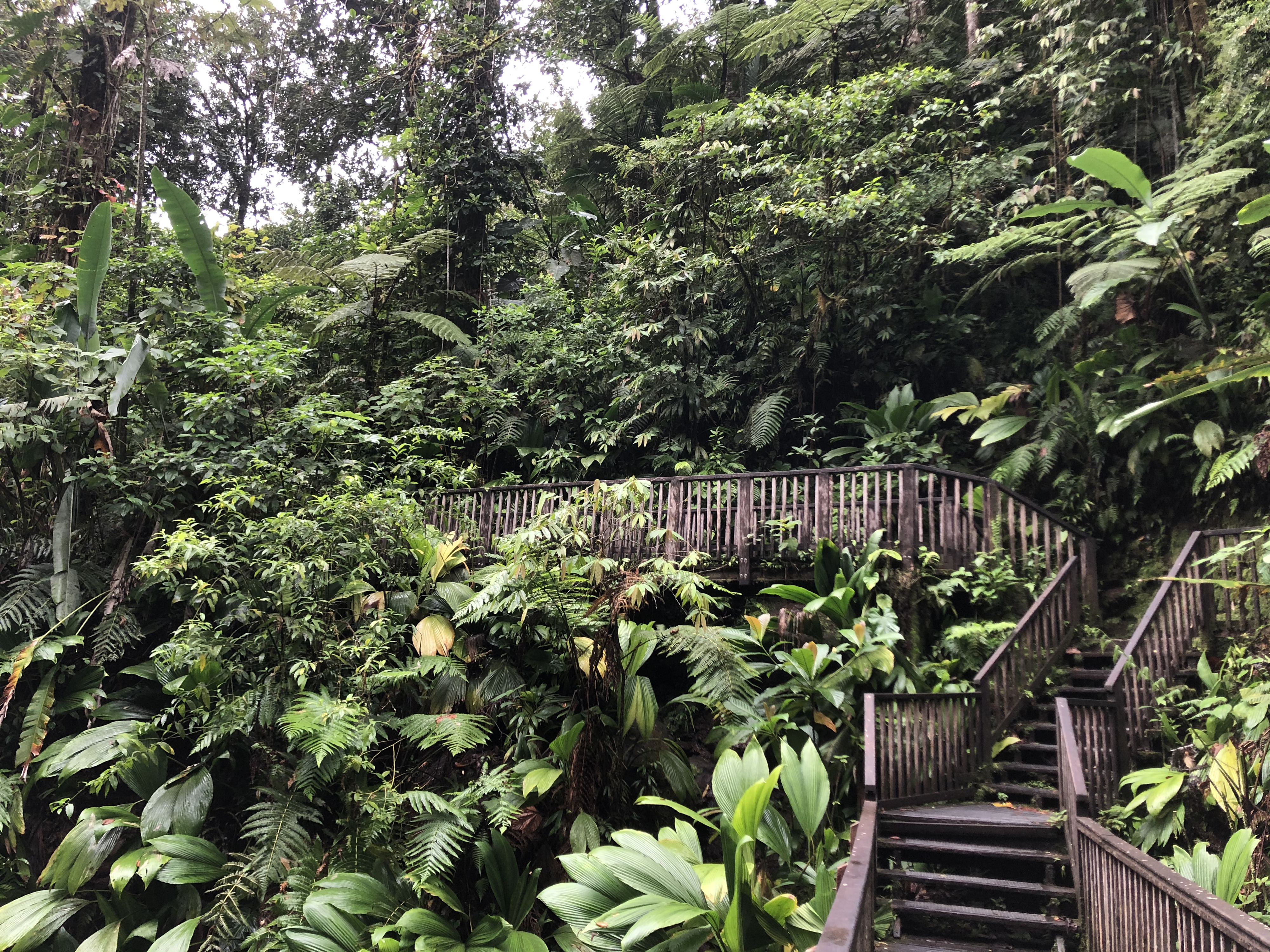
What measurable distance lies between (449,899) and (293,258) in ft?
29.9

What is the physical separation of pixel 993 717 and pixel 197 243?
28.9 feet

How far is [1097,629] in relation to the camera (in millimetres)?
5969

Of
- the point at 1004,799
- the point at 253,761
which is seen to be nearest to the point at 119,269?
the point at 253,761

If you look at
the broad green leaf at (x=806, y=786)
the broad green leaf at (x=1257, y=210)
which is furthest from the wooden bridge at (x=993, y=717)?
the broad green leaf at (x=1257, y=210)

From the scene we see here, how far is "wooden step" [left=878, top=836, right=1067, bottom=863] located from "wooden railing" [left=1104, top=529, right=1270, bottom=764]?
1020mm

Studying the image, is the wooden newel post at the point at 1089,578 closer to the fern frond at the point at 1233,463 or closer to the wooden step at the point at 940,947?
the fern frond at the point at 1233,463

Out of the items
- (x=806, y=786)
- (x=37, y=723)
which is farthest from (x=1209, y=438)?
(x=37, y=723)

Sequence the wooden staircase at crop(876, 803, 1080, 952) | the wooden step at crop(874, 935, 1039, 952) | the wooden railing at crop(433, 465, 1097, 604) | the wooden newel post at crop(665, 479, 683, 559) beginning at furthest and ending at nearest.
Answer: the wooden newel post at crop(665, 479, 683, 559) → the wooden railing at crop(433, 465, 1097, 604) → the wooden staircase at crop(876, 803, 1080, 952) → the wooden step at crop(874, 935, 1039, 952)

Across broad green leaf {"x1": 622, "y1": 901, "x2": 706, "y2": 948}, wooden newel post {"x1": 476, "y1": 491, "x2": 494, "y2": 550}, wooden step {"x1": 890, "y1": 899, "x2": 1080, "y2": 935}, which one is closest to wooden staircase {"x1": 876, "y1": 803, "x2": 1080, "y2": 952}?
wooden step {"x1": 890, "y1": 899, "x2": 1080, "y2": 935}

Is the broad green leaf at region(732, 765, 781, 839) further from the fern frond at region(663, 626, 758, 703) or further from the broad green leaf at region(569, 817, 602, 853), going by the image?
the fern frond at region(663, 626, 758, 703)

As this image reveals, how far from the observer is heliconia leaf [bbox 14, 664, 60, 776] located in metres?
4.97

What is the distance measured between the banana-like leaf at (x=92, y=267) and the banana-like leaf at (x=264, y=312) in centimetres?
147

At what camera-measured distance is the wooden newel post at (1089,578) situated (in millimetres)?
6133

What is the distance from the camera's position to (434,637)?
16.8 feet
